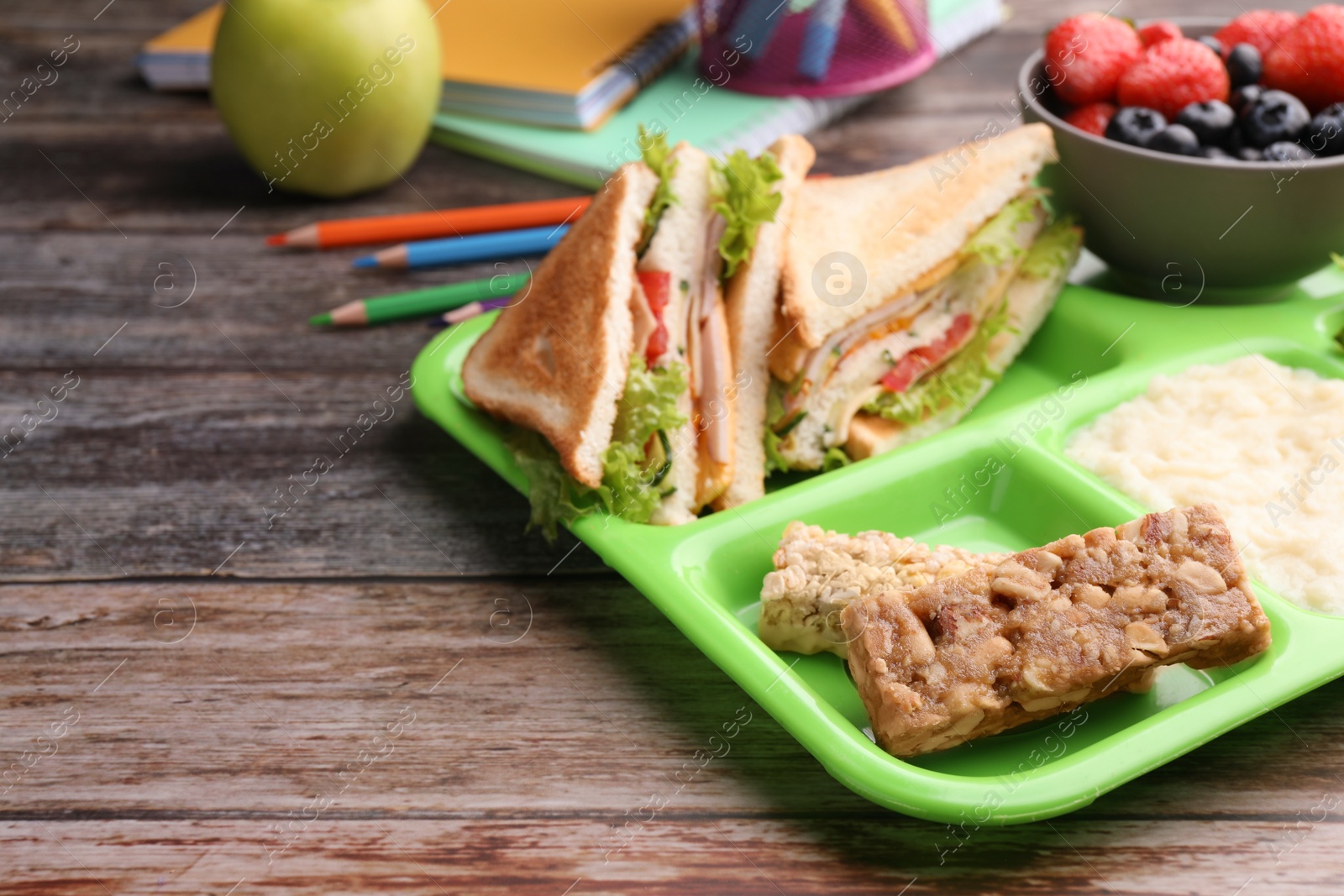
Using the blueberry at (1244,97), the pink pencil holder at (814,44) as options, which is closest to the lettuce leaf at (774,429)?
the blueberry at (1244,97)

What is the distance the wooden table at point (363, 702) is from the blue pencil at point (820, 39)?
5.37ft

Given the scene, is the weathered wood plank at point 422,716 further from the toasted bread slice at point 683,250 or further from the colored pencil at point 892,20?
the colored pencil at point 892,20

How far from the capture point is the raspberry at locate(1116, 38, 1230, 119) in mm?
2494

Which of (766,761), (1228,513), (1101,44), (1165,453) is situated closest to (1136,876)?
(766,761)

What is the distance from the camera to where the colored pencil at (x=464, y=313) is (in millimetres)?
2814

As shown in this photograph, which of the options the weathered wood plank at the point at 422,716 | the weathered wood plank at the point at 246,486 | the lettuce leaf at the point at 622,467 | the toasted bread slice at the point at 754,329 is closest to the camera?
the weathered wood plank at the point at 422,716

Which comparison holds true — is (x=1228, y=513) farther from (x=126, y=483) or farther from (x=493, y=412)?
(x=126, y=483)

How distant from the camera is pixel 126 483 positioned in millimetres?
2396

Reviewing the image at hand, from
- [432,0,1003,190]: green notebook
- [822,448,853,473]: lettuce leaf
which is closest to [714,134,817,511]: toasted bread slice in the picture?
[822,448,853,473]: lettuce leaf

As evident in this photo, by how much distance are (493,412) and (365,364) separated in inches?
26.0

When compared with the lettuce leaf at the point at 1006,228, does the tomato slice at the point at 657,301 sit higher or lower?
higher

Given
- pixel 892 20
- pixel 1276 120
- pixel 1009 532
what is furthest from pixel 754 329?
pixel 892 20

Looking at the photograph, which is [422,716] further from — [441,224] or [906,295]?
[441,224]

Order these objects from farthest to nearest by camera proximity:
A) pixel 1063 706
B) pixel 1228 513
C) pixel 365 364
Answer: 1. pixel 365 364
2. pixel 1228 513
3. pixel 1063 706
